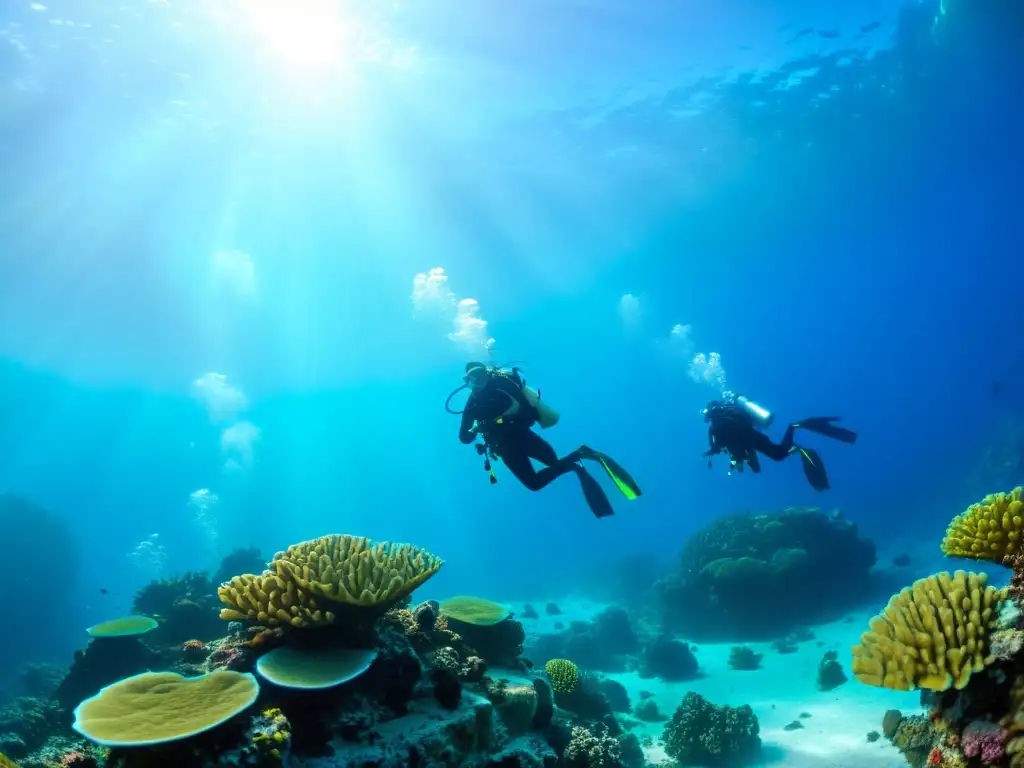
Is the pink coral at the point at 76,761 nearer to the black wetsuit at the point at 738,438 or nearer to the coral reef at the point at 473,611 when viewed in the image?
the coral reef at the point at 473,611

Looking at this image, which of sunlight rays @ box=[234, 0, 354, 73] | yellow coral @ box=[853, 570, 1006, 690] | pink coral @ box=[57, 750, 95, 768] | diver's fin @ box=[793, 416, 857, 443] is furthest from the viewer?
sunlight rays @ box=[234, 0, 354, 73]

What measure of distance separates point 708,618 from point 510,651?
14241 mm

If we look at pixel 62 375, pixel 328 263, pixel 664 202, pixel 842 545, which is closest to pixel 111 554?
pixel 62 375

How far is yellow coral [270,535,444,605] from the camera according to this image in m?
4.55

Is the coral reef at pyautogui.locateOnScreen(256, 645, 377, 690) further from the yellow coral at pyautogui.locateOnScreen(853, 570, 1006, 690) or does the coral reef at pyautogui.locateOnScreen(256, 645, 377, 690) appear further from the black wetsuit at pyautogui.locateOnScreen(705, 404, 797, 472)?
the black wetsuit at pyautogui.locateOnScreen(705, 404, 797, 472)

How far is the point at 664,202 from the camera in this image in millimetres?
54219

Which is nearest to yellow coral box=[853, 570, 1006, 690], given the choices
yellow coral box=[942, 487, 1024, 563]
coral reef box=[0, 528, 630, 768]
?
yellow coral box=[942, 487, 1024, 563]

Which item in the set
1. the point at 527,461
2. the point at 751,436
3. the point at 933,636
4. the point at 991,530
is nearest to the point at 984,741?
the point at 933,636

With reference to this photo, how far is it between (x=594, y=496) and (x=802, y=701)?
7.80 m

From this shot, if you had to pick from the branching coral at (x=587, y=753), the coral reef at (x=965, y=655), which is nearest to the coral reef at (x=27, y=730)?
the branching coral at (x=587, y=753)

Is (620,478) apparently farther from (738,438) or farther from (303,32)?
(303,32)

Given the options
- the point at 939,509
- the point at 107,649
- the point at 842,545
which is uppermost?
the point at 939,509

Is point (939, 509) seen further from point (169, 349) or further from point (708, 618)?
point (169, 349)

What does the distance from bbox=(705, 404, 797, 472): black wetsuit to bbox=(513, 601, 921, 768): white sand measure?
15.3 feet
